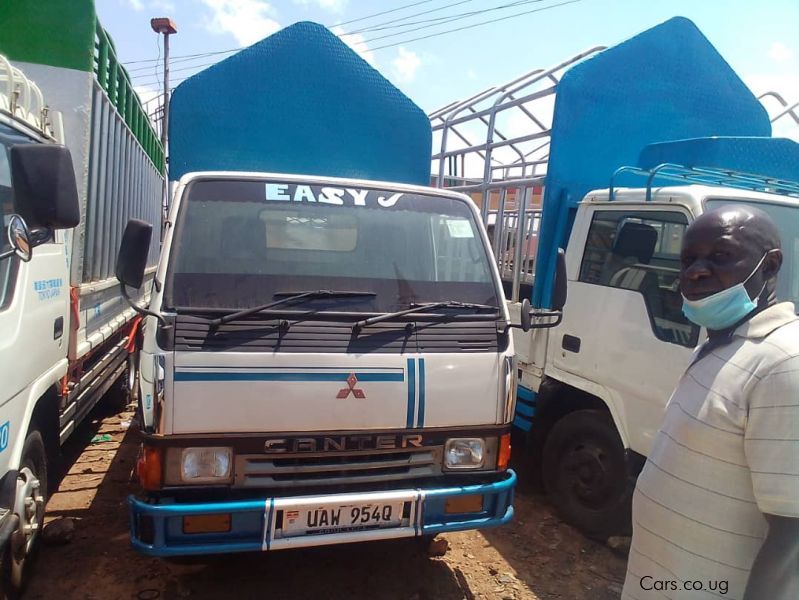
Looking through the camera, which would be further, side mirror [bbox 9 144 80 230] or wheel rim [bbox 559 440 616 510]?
wheel rim [bbox 559 440 616 510]

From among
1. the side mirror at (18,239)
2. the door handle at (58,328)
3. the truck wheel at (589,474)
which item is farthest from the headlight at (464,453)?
the door handle at (58,328)

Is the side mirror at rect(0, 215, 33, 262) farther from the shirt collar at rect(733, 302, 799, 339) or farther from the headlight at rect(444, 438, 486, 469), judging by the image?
the shirt collar at rect(733, 302, 799, 339)

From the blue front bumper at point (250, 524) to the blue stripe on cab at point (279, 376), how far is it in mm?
506

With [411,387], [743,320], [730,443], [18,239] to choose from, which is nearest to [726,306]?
[743,320]

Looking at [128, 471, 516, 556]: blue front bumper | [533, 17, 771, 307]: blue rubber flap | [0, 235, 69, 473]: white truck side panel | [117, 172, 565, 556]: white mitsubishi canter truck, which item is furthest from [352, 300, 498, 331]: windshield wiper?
[0, 235, 69, 473]: white truck side panel

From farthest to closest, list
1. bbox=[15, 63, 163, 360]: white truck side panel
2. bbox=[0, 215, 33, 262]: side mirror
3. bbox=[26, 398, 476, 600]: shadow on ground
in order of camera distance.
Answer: bbox=[15, 63, 163, 360]: white truck side panel, bbox=[26, 398, 476, 600]: shadow on ground, bbox=[0, 215, 33, 262]: side mirror

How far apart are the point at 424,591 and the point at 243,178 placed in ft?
7.68

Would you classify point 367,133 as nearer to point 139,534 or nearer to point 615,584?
point 139,534

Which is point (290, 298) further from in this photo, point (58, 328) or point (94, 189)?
point (94, 189)

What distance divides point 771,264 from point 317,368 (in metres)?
1.71

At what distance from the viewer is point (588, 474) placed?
3750 mm

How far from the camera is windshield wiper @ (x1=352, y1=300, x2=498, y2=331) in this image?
2652mm

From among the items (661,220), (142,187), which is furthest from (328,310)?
(142,187)

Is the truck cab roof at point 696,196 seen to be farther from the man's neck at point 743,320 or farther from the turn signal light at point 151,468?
the turn signal light at point 151,468
